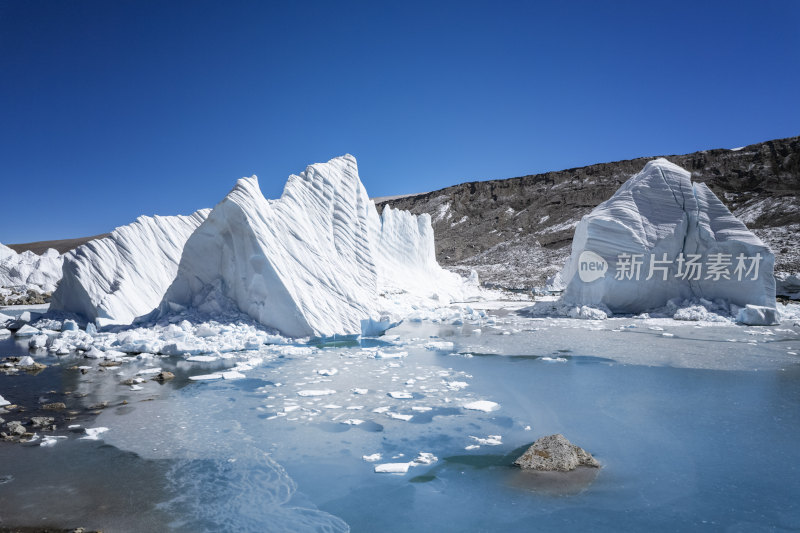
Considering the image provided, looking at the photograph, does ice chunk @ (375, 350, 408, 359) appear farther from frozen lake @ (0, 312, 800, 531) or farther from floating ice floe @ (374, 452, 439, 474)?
floating ice floe @ (374, 452, 439, 474)

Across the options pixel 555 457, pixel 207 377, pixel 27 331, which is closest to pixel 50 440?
pixel 207 377

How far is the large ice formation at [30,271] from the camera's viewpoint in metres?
23.0

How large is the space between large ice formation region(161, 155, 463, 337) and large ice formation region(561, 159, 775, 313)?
7433mm

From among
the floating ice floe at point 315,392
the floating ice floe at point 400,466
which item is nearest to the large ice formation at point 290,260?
the floating ice floe at point 315,392

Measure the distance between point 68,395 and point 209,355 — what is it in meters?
2.73

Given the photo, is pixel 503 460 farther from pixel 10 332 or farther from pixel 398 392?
pixel 10 332

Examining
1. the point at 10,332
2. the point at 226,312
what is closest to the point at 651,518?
the point at 226,312

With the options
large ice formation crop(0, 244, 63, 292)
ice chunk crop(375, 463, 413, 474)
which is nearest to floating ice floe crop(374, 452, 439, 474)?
ice chunk crop(375, 463, 413, 474)

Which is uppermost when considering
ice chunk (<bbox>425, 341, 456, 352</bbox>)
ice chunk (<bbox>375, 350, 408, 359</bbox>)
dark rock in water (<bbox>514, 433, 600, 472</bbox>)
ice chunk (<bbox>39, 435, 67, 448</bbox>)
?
dark rock in water (<bbox>514, 433, 600, 472</bbox>)

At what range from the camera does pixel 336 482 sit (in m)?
3.76

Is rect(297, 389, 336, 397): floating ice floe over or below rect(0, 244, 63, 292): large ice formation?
below

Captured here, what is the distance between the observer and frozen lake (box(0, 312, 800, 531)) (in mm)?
3236

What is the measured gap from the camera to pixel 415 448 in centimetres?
439

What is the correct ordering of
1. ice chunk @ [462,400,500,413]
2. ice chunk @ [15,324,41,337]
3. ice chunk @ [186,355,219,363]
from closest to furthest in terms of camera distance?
A: ice chunk @ [462,400,500,413] < ice chunk @ [186,355,219,363] < ice chunk @ [15,324,41,337]
